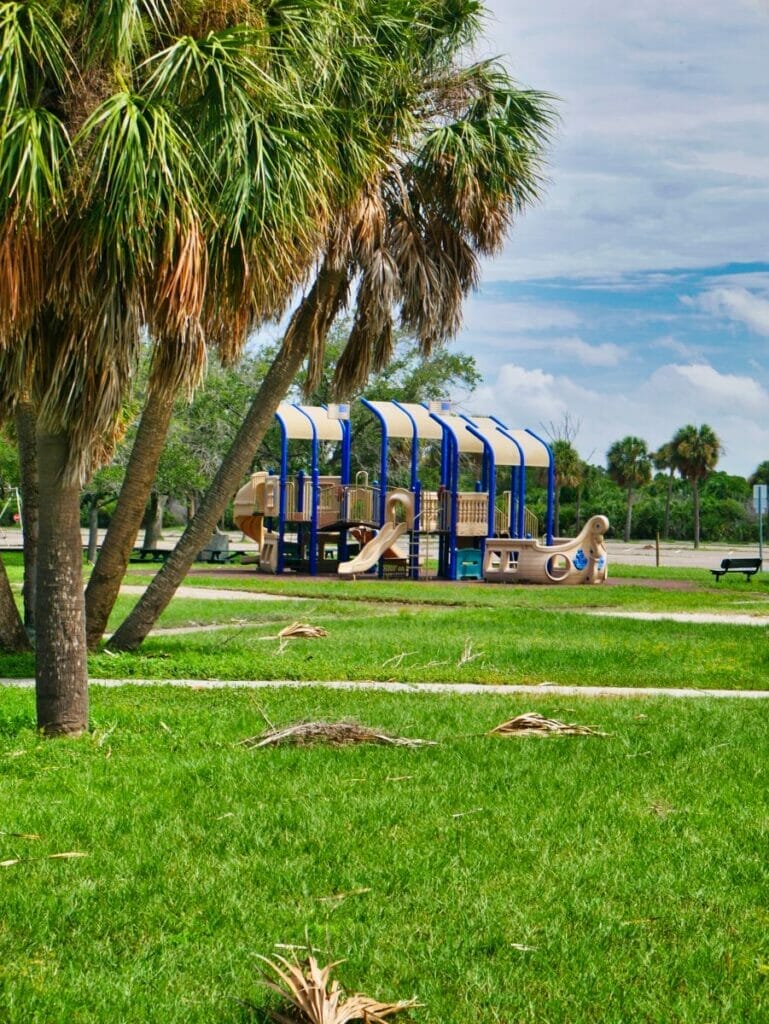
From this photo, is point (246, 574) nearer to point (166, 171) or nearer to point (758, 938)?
point (166, 171)

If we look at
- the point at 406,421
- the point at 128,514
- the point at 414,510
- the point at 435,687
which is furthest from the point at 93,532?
the point at 435,687

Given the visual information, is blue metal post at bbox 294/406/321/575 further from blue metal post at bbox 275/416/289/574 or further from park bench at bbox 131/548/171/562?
→ park bench at bbox 131/548/171/562

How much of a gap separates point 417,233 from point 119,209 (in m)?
7.54

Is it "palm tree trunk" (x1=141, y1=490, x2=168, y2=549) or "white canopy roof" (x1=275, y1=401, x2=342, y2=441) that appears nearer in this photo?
"white canopy roof" (x1=275, y1=401, x2=342, y2=441)

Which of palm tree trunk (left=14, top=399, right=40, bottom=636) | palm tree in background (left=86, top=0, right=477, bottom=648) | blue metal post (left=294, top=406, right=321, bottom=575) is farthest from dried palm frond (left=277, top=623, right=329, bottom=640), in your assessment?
blue metal post (left=294, top=406, right=321, bottom=575)

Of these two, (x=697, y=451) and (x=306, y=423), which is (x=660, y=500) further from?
(x=306, y=423)

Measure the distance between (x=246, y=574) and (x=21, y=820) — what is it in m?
26.7

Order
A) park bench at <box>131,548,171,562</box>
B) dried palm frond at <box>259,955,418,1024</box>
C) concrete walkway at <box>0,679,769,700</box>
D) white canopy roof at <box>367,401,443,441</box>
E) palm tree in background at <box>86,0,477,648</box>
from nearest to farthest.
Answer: dried palm frond at <box>259,955,418,1024</box>, concrete walkway at <box>0,679,769,700</box>, palm tree in background at <box>86,0,477,648</box>, white canopy roof at <box>367,401,443,441</box>, park bench at <box>131,548,171,562</box>

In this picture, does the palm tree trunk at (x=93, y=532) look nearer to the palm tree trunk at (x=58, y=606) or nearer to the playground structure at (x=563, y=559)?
the playground structure at (x=563, y=559)

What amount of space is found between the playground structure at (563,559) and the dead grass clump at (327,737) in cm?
2323

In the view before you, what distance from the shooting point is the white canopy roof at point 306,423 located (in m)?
35.6

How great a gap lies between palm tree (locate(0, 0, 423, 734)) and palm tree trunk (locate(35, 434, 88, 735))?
11mm

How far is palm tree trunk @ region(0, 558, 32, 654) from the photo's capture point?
13938mm

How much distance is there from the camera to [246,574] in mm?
33469
